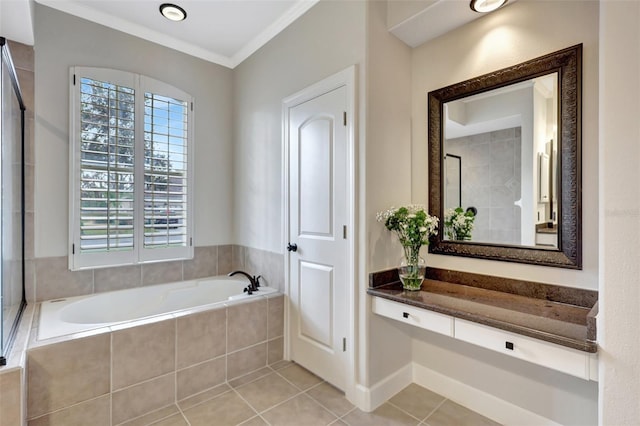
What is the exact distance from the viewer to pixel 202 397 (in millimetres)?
2062

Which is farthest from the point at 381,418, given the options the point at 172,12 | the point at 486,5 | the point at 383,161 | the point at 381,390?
the point at 172,12

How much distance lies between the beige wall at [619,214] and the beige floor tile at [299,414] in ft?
4.41

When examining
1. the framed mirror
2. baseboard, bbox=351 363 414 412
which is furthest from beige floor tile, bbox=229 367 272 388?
the framed mirror

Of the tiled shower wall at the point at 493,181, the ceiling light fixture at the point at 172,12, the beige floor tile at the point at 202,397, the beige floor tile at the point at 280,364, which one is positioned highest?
the ceiling light fixture at the point at 172,12

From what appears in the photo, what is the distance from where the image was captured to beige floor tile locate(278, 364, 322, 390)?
2213 mm

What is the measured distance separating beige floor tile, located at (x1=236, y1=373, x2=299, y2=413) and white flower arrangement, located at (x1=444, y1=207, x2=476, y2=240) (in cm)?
153

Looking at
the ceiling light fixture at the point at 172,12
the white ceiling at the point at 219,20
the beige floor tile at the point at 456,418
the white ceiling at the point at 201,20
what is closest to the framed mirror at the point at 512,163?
the white ceiling at the point at 219,20

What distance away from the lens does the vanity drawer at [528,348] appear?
1.24m

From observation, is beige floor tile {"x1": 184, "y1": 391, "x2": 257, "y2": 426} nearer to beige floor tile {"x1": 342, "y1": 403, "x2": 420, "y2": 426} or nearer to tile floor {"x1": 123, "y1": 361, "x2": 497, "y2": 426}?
tile floor {"x1": 123, "y1": 361, "x2": 497, "y2": 426}

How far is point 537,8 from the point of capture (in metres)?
1.69

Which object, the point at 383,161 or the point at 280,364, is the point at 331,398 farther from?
the point at 383,161

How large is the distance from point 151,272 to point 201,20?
2.29 metres

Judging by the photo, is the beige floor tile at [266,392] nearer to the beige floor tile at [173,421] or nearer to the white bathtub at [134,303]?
the beige floor tile at [173,421]

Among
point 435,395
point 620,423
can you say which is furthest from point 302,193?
point 620,423
